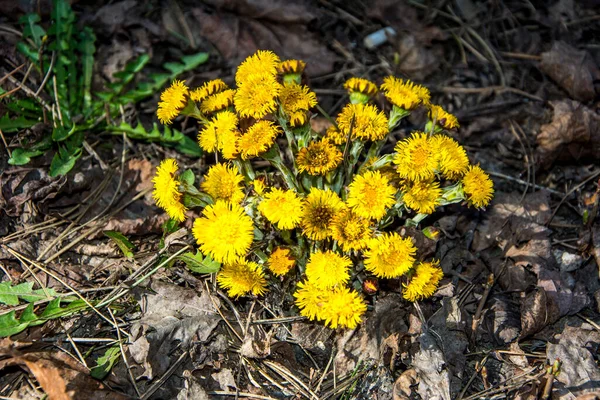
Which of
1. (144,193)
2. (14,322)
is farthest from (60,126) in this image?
(14,322)

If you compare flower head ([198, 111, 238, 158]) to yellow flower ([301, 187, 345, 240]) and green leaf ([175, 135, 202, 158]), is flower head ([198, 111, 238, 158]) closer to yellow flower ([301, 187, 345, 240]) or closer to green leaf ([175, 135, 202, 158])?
yellow flower ([301, 187, 345, 240])

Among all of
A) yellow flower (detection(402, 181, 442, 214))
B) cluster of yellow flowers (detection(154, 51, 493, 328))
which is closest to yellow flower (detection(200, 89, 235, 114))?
cluster of yellow flowers (detection(154, 51, 493, 328))

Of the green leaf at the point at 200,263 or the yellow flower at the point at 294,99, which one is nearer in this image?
the yellow flower at the point at 294,99

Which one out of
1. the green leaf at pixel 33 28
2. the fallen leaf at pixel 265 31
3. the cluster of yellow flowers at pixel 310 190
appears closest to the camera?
the cluster of yellow flowers at pixel 310 190

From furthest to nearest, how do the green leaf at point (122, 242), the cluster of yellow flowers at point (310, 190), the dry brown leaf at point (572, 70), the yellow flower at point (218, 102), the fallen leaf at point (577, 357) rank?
the dry brown leaf at point (572, 70)
the green leaf at point (122, 242)
the yellow flower at point (218, 102)
the fallen leaf at point (577, 357)
the cluster of yellow flowers at point (310, 190)

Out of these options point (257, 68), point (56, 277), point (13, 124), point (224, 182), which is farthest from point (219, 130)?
point (13, 124)

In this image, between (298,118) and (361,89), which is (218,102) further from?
(361,89)

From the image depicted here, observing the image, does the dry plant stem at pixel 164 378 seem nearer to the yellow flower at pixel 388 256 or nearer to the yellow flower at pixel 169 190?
the yellow flower at pixel 169 190

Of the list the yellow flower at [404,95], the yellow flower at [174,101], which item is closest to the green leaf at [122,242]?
the yellow flower at [174,101]
